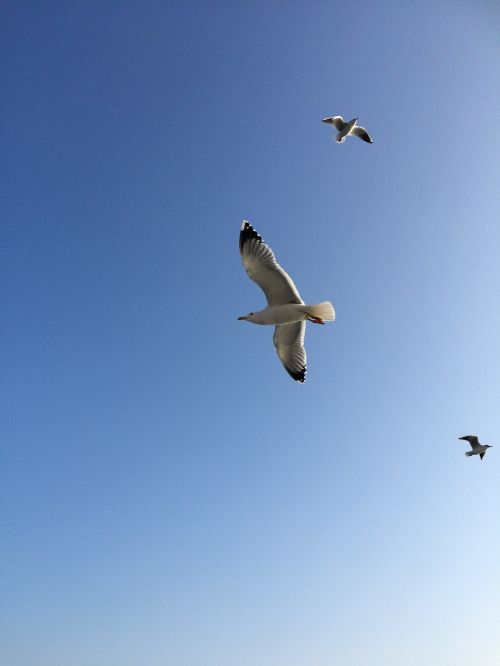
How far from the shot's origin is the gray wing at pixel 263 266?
31.4 feet

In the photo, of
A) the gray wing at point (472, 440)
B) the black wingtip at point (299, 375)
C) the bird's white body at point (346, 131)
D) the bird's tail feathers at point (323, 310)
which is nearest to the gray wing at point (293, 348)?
the black wingtip at point (299, 375)

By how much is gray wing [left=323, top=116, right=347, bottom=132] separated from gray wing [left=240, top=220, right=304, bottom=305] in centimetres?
470

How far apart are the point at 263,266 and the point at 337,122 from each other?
5.29 m

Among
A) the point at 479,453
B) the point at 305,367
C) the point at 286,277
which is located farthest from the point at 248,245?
the point at 479,453

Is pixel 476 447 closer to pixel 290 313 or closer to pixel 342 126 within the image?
pixel 290 313

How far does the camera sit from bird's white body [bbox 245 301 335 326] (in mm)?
9641

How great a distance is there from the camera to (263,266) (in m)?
9.59

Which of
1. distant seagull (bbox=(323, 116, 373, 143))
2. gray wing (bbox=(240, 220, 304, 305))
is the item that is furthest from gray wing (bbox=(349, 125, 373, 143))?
gray wing (bbox=(240, 220, 304, 305))

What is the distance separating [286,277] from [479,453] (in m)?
8.47

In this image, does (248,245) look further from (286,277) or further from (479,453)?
(479,453)

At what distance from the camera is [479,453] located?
1488 centimetres

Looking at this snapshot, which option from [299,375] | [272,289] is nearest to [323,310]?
[272,289]

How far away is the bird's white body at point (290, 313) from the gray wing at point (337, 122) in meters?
5.42

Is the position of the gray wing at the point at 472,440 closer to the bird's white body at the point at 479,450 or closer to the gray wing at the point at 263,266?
the bird's white body at the point at 479,450
